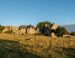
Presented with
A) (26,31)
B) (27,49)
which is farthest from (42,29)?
(27,49)

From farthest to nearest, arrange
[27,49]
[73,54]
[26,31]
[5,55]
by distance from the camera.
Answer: [26,31], [27,49], [73,54], [5,55]

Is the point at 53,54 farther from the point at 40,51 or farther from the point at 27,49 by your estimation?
the point at 27,49

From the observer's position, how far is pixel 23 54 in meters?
25.5

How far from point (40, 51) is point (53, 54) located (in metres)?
1.96

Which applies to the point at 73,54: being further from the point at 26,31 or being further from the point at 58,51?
the point at 26,31

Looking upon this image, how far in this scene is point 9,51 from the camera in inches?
1061

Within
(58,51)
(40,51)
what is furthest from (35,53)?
(58,51)

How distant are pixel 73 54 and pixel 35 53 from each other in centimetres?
399

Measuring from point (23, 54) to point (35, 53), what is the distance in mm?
1325

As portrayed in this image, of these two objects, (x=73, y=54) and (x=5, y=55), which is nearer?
(x=5, y=55)

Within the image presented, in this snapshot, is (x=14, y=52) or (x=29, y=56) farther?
(x=14, y=52)

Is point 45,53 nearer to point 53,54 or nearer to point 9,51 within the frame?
point 53,54

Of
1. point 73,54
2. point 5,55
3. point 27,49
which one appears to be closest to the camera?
point 5,55

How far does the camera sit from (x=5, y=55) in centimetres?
2453
